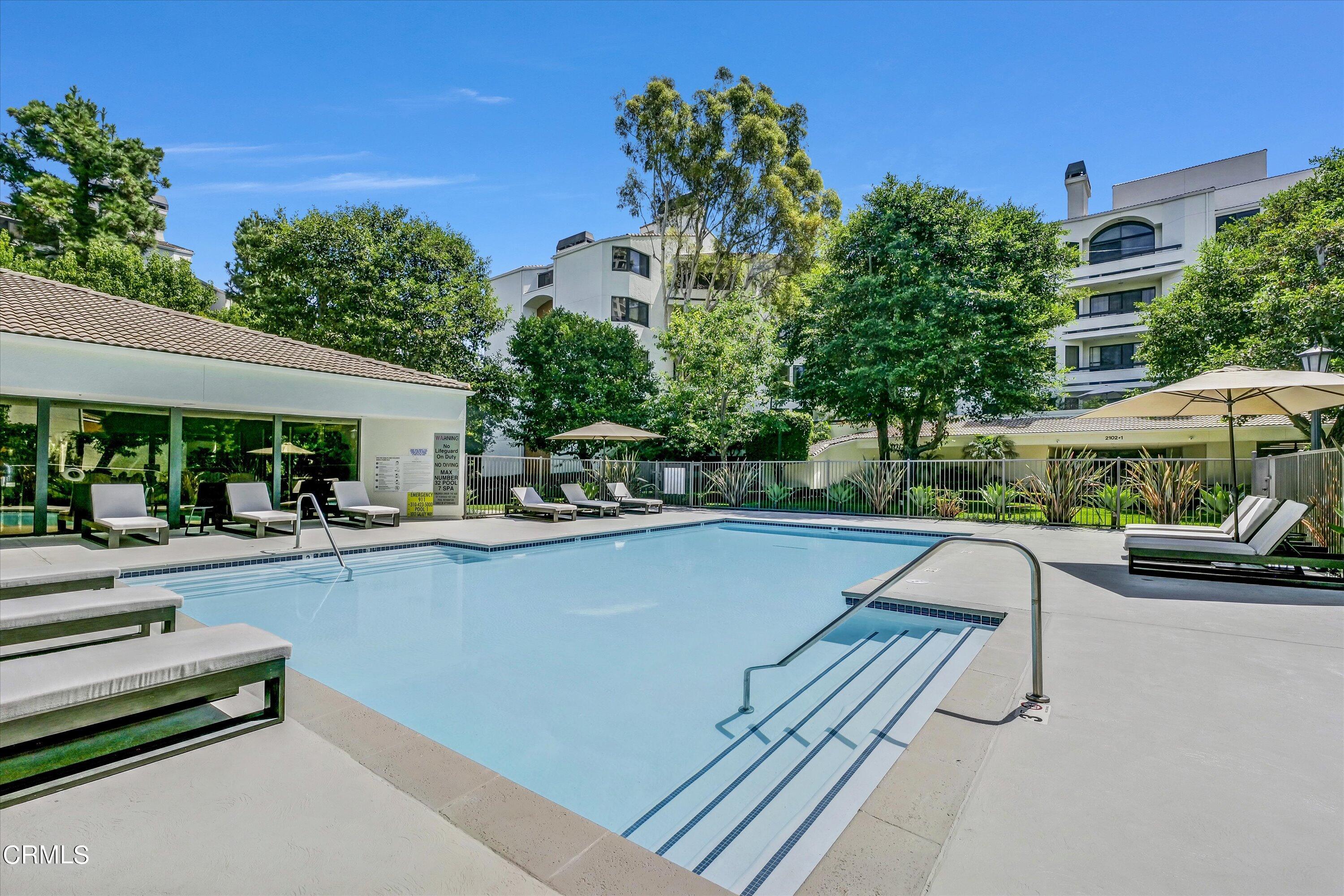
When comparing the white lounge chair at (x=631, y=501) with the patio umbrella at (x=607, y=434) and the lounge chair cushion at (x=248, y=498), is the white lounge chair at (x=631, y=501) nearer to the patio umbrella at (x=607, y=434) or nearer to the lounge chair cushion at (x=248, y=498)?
the patio umbrella at (x=607, y=434)

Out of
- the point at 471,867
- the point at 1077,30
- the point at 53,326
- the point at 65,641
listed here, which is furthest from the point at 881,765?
the point at 1077,30

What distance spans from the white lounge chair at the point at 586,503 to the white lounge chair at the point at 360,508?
3.97 m

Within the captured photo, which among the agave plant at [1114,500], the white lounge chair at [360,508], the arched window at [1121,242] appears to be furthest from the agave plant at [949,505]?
the arched window at [1121,242]

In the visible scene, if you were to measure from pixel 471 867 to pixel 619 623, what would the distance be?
4.13 meters

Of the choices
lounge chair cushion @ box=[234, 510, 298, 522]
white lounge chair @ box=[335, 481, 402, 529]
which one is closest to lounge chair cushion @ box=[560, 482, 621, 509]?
white lounge chair @ box=[335, 481, 402, 529]

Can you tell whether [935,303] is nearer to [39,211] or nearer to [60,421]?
[60,421]

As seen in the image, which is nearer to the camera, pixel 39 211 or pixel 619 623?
pixel 619 623

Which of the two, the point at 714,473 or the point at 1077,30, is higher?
the point at 1077,30

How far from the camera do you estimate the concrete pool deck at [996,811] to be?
5.90 feet

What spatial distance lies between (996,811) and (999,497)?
507 inches

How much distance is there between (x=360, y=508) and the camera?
12.0 meters

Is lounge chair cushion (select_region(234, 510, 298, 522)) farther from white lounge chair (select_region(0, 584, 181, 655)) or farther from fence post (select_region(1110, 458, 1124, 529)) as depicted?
fence post (select_region(1110, 458, 1124, 529))

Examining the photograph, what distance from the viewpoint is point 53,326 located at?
29.9 feet

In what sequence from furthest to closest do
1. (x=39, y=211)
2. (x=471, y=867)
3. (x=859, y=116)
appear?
(x=39, y=211) → (x=859, y=116) → (x=471, y=867)
